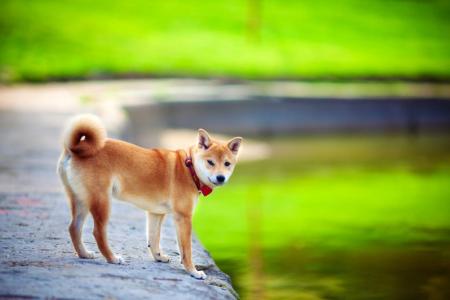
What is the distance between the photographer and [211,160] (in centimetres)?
678

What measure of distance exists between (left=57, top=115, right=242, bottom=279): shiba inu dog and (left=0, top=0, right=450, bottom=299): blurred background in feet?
4.61

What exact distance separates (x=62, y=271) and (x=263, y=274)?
9.43 ft

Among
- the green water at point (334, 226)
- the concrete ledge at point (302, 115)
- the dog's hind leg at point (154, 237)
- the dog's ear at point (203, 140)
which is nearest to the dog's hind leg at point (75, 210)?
the dog's hind leg at point (154, 237)

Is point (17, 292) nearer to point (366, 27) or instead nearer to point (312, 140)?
point (312, 140)

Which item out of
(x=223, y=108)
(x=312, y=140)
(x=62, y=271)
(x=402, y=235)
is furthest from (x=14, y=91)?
(x=62, y=271)

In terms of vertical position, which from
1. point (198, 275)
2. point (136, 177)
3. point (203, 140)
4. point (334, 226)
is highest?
point (334, 226)

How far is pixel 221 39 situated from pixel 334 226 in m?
24.9

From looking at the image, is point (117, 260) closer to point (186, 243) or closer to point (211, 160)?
point (186, 243)

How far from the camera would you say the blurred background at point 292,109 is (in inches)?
373

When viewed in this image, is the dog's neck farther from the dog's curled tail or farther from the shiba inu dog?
the dog's curled tail

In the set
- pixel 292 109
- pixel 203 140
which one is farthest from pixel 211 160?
pixel 292 109

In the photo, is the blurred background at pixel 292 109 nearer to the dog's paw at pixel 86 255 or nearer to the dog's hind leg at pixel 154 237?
the dog's hind leg at pixel 154 237

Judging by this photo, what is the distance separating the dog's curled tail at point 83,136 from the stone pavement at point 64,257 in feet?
2.47

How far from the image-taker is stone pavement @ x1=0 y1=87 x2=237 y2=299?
5.84 meters
